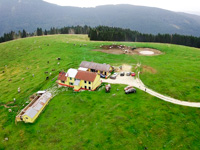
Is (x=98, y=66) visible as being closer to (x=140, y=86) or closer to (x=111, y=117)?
(x=140, y=86)

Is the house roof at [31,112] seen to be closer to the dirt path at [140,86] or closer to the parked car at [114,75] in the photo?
the dirt path at [140,86]

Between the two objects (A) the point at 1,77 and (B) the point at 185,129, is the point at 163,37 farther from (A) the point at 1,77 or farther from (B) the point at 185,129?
(A) the point at 1,77

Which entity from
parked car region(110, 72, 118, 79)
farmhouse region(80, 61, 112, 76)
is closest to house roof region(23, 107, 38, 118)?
farmhouse region(80, 61, 112, 76)

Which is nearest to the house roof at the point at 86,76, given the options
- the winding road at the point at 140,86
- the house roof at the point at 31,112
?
the winding road at the point at 140,86

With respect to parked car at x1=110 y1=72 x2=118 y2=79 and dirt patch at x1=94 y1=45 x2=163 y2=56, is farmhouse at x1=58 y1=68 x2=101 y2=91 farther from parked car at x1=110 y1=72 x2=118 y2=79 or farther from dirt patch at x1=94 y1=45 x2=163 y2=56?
dirt patch at x1=94 y1=45 x2=163 y2=56

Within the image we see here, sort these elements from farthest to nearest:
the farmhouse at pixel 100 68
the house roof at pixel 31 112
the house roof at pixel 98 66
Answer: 1. the house roof at pixel 98 66
2. the farmhouse at pixel 100 68
3. the house roof at pixel 31 112

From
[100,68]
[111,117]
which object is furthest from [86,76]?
[111,117]
